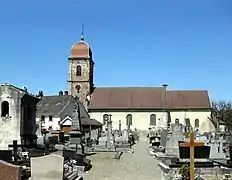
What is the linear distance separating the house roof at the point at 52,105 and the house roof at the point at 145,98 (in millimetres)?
5447

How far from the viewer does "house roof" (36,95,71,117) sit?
5816cm

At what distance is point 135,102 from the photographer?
2594 inches

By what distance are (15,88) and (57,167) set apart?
50.8 feet

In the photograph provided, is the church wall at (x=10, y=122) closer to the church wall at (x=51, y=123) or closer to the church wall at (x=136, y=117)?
the church wall at (x=51, y=123)

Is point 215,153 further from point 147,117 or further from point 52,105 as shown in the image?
point 147,117

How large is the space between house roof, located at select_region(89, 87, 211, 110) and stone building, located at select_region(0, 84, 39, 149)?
3917cm

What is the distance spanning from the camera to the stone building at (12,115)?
984 inches

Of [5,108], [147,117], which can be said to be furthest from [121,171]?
[147,117]

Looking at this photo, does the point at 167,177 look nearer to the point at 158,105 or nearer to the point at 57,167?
the point at 57,167

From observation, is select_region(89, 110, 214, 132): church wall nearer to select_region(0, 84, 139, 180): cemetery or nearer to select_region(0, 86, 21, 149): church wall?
select_region(0, 84, 139, 180): cemetery

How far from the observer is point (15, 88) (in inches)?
1003

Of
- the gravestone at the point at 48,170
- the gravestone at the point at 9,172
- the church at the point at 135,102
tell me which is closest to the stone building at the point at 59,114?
the church at the point at 135,102

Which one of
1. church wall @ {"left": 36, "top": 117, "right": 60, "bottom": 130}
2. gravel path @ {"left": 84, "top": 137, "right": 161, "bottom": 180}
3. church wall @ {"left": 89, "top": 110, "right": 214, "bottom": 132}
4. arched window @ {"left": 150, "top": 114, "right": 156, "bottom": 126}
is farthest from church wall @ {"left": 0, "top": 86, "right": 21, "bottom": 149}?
arched window @ {"left": 150, "top": 114, "right": 156, "bottom": 126}

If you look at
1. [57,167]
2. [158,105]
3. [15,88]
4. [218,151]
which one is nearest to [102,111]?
[158,105]
